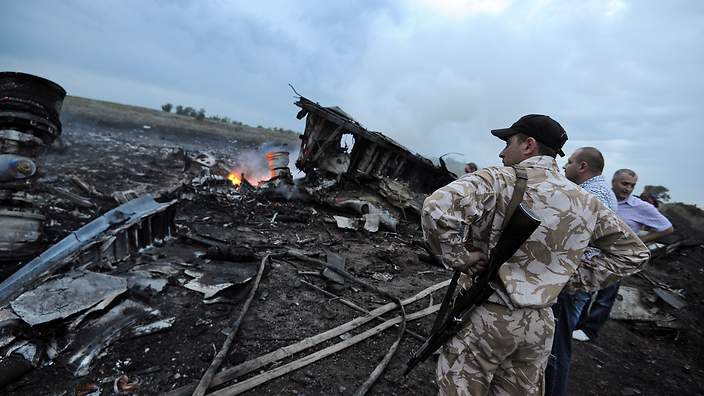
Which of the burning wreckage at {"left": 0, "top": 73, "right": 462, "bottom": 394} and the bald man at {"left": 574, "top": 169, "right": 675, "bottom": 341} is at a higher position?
the bald man at {"left": 574, "top": 169, "right": 675, "bottom": 341}

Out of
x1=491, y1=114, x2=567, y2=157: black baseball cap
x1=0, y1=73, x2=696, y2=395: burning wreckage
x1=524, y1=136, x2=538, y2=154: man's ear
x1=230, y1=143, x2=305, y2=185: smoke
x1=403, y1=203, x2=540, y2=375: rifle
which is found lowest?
x1=0, y1=73, x2=696, y2=395: burning wreckage

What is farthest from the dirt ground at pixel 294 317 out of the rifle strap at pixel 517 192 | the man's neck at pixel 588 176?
the man's neck at pixel 588 176

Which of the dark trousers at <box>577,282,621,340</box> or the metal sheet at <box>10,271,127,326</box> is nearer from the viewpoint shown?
the metal sheet at <box>10,271,127,326</box>

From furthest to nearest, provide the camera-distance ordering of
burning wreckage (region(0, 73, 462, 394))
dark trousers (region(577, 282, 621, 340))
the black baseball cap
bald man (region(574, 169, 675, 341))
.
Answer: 1. dark trousers (region(577, 282, 621, 340))
2. bald man (region(574, 169, 675, 341))
3. burning wreckage (region(0, 73, 462, 394))
4. the black baseball cap

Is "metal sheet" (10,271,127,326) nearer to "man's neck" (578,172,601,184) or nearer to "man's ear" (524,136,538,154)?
"man's ear" (524,136,538,154)

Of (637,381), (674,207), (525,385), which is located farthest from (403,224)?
(674,207)

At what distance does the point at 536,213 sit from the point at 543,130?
0.52 metres

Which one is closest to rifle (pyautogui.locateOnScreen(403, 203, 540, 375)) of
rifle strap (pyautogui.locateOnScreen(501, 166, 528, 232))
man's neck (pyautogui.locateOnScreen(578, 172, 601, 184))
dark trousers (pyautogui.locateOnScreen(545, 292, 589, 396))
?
rifle strap (pyautogui.locateOnScreen(501, 166, 528, 232))

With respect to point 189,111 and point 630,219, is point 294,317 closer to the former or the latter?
point 630,219

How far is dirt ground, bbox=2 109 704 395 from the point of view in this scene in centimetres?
305

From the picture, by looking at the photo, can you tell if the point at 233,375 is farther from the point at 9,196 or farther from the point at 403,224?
the point at 403,224

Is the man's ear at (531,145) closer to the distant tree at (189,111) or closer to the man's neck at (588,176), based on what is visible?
the man's neck at (588,176)

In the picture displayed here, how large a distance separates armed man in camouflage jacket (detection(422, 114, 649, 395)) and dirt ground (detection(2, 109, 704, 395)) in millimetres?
1542

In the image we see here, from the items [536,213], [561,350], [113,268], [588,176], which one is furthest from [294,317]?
[588,176]
